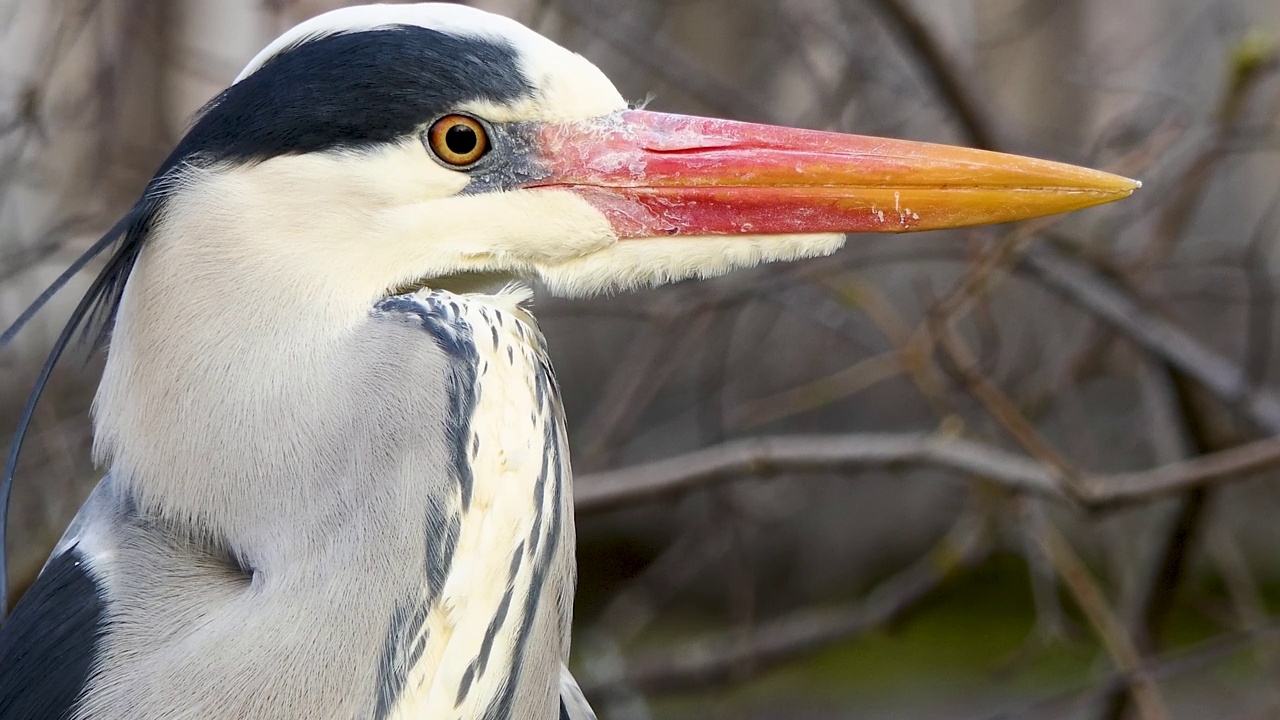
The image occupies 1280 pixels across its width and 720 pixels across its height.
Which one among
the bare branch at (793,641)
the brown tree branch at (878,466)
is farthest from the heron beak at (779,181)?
the bare branch at (793,641)

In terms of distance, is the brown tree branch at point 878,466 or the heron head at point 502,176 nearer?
the heron head at point 502,176

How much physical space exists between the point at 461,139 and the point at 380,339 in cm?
23

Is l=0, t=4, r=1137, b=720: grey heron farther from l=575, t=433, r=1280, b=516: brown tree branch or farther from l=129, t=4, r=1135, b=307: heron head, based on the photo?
l=575, t=433, r=1280, b=516: brown tree branch

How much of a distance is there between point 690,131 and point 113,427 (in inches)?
26.7

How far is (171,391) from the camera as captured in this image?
1304mm

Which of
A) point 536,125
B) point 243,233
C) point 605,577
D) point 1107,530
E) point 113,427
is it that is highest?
point 536,125

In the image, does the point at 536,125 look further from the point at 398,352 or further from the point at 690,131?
the point at 398,352

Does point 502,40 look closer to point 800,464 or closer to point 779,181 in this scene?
point 779,181

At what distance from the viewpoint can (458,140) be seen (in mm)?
1353

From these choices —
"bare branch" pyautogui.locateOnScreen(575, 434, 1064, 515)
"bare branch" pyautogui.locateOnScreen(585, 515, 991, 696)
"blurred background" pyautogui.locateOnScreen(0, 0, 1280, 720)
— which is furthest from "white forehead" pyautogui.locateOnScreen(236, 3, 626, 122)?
"bare branch" pyautogui.locateOnScreen(585, 515, 991, 696)

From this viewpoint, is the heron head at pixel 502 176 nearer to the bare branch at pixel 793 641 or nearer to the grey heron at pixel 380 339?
the grey heron at pixel 380 339

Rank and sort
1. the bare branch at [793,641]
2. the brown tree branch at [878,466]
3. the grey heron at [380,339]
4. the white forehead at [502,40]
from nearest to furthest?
the grey heron at [380,339], the white forehead at [502,40], the brown tree branch at [878,466], the bare branch at [793,641]

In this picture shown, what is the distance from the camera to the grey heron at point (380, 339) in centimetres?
122

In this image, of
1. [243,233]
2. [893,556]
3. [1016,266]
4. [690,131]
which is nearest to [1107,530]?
[893,556]
